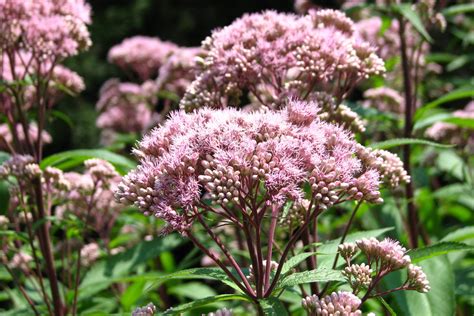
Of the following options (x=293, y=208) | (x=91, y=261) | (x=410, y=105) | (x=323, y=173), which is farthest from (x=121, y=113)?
(x=323, y=173)

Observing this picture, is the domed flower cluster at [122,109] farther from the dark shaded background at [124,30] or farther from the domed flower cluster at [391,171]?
the domed flower cluster at [391,171]

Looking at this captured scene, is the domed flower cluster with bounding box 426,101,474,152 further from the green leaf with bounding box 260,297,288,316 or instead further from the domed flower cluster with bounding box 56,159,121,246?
the green leaf with bounding box 260,297,288,316

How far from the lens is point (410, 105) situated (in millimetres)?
3877

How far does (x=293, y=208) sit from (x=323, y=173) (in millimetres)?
534

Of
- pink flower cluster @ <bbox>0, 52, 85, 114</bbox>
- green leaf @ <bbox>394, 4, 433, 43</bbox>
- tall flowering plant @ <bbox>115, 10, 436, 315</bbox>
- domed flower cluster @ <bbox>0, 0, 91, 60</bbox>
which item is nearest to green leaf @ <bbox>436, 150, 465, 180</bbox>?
green leaf @ <bbox>394, 4, 433, 43</bbox>

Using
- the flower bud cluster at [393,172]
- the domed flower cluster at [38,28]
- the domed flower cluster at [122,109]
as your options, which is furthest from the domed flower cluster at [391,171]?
the domed flower cluster at [122,109]

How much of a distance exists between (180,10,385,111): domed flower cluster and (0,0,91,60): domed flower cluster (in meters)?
0.89

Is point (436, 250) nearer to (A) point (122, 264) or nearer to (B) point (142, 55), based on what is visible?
(A) point (122, 264)

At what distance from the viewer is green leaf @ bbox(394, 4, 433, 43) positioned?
349 cm

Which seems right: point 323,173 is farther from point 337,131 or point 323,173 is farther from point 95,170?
point 95,170

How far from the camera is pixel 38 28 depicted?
3.44 metres

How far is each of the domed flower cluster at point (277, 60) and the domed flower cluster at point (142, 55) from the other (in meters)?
2.90

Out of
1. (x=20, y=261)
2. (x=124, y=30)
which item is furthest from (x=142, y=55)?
(x=124, y=30)

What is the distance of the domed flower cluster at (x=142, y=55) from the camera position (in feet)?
A: 19.7
